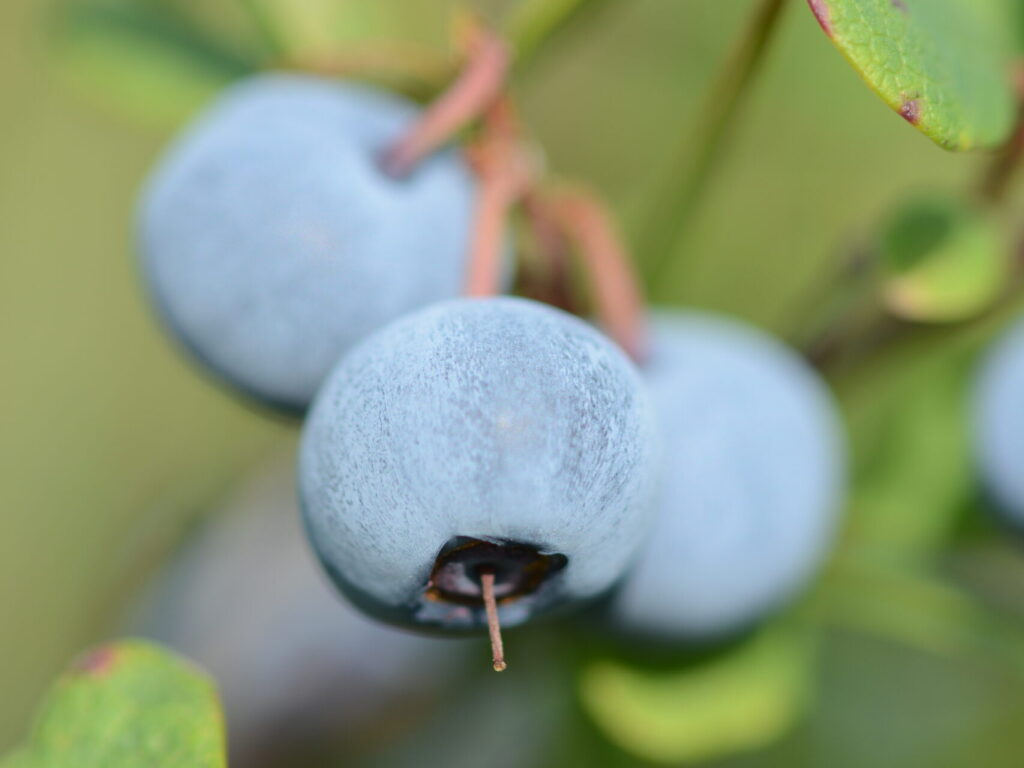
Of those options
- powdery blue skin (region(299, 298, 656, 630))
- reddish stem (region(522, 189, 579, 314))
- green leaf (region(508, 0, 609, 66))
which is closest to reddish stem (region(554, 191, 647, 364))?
reddish stem (region(522, 189, 579, 314))

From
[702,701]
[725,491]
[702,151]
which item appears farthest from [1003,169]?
[702,701]

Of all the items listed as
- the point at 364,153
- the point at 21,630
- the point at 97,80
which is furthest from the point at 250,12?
the point at 21,630

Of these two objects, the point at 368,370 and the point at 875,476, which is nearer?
the point at 368,370

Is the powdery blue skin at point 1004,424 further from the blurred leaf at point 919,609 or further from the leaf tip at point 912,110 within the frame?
the leaf tip at point 912,110

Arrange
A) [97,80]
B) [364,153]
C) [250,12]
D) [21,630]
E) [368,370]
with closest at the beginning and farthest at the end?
[368,370] → [364,153] → [250,12] → [97,80] → [21,630]

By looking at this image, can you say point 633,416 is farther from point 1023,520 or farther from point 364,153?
point 1023,520

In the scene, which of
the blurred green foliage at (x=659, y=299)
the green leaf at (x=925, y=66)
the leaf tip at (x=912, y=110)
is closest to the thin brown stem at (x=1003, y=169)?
the blurred green foliage at (x=659, y=299)

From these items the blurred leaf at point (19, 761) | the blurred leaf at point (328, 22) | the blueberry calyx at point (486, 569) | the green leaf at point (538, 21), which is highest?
the blurred leaf at point (328, 22)
